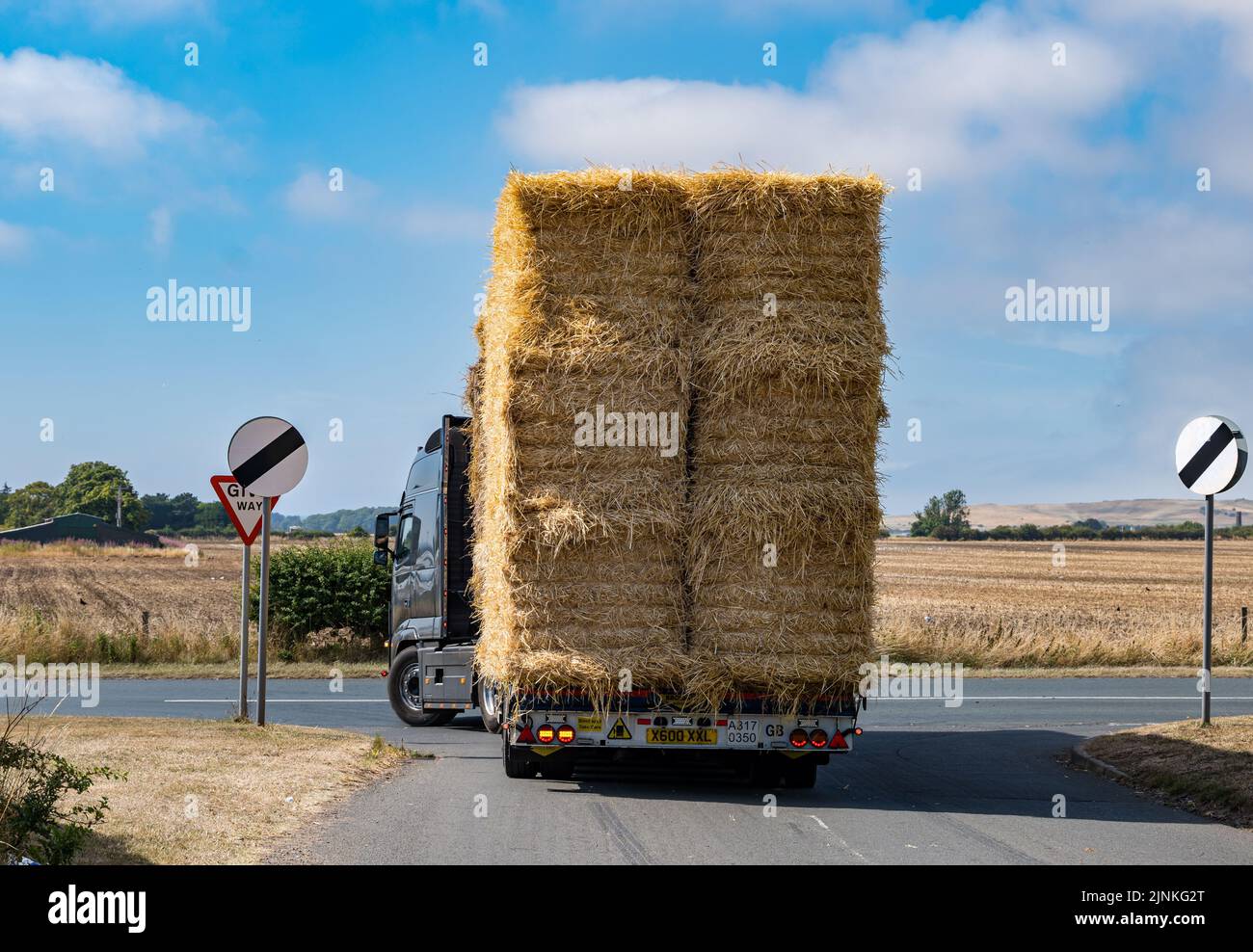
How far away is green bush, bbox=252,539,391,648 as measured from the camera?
21.0 m

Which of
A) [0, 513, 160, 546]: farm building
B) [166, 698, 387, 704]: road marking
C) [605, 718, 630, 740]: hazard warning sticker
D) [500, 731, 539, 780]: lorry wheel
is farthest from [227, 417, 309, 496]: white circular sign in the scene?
[0, 513, 160, 546]: farm building

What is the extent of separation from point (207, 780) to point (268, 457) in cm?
378

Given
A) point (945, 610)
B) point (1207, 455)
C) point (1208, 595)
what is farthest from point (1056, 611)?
point (1208, 595)

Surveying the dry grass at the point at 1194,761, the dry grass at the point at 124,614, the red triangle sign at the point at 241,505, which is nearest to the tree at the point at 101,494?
the dry grass at the point at 124,614

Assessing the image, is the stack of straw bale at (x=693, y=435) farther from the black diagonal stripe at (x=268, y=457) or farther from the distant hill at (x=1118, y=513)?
the distant hill at (x=1118, y=513)

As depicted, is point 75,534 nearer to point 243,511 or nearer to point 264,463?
point 243,511

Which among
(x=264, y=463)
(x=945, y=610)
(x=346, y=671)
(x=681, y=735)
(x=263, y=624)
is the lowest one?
(x=346, y=671)

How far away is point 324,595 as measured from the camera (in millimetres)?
21047

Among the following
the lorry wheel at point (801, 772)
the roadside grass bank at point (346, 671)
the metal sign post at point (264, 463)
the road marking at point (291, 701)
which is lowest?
the roadside grass bank at point (346, 671)

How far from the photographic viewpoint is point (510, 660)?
8789 millimetres

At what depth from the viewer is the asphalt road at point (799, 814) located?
279 inches

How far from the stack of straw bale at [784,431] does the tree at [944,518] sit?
90.3 metres

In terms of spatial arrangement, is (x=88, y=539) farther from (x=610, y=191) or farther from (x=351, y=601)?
(x=610, y=191)

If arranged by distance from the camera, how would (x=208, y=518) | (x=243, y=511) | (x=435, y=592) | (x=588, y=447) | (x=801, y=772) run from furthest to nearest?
(x=208, y=518), (x=435, y=592), (x=243, y=511), (x=801, y=772), (x=588, y=447)
